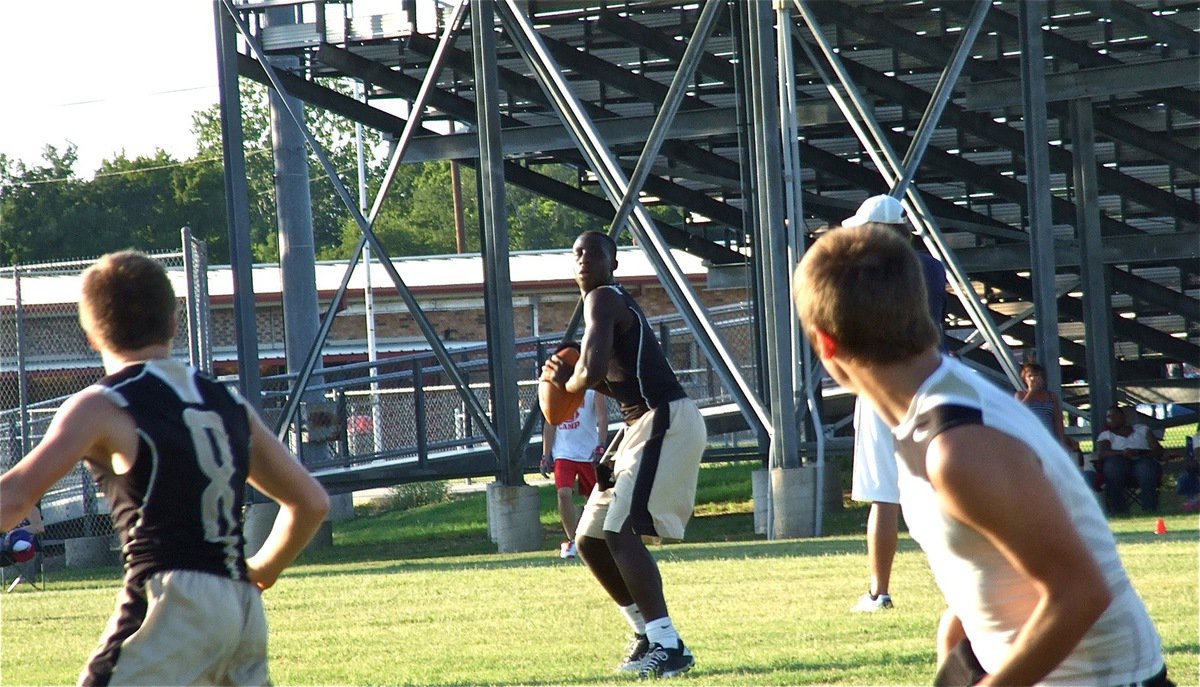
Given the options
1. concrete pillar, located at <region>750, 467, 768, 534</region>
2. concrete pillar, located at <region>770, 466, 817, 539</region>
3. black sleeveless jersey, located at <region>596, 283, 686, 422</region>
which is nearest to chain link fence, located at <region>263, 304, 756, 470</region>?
concrete pillar, located at <region>750, 467, 768, 534</region>

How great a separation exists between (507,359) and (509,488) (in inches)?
52.4

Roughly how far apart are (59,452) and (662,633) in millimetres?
3815

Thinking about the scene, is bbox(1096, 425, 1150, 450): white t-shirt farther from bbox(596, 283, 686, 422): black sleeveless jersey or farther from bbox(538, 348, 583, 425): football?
bbox(538, 348, 583, 425): football

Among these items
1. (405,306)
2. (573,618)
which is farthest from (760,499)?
(405,306)

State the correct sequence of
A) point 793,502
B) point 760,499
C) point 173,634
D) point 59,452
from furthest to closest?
1. point 760,499
2. point 793,502
3. point 173,634
4. point 59,452

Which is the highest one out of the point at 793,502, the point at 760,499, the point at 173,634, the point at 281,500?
the point at 281,500

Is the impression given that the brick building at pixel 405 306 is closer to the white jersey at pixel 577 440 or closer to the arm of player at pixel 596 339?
the white jersey at pixel 577 440

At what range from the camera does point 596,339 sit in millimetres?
7023

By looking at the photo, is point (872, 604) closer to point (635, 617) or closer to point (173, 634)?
point (635, 617)

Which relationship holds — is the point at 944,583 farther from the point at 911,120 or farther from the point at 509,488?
the point at 911,120

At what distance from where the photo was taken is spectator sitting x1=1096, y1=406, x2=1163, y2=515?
17.5 metres

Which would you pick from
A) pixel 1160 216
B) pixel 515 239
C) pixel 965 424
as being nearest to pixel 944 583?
pixel 965 424

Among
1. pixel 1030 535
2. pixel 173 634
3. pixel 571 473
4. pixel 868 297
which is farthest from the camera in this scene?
pixel 571 473

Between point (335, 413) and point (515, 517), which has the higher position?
point (335, 413)
